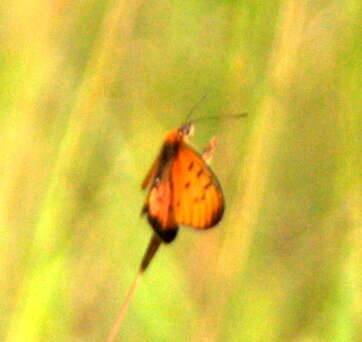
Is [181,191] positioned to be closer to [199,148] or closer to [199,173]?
[199,173]

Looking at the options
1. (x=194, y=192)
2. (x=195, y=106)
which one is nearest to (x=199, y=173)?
(x=194, y=192)

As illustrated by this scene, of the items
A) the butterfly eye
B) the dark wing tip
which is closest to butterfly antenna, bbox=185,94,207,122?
the butterfly eye

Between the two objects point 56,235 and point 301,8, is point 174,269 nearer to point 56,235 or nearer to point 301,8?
point 56,235

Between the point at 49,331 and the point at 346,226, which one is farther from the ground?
the point at 346,226

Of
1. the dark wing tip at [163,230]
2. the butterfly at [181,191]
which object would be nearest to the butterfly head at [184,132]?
the butterfly at [181,191]

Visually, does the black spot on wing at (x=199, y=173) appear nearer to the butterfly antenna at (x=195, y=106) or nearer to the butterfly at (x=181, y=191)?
the butterfly at (x=181, y=191)

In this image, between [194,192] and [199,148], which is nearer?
[194,192]

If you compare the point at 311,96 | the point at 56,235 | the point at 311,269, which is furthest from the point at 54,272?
the point at 311,96
